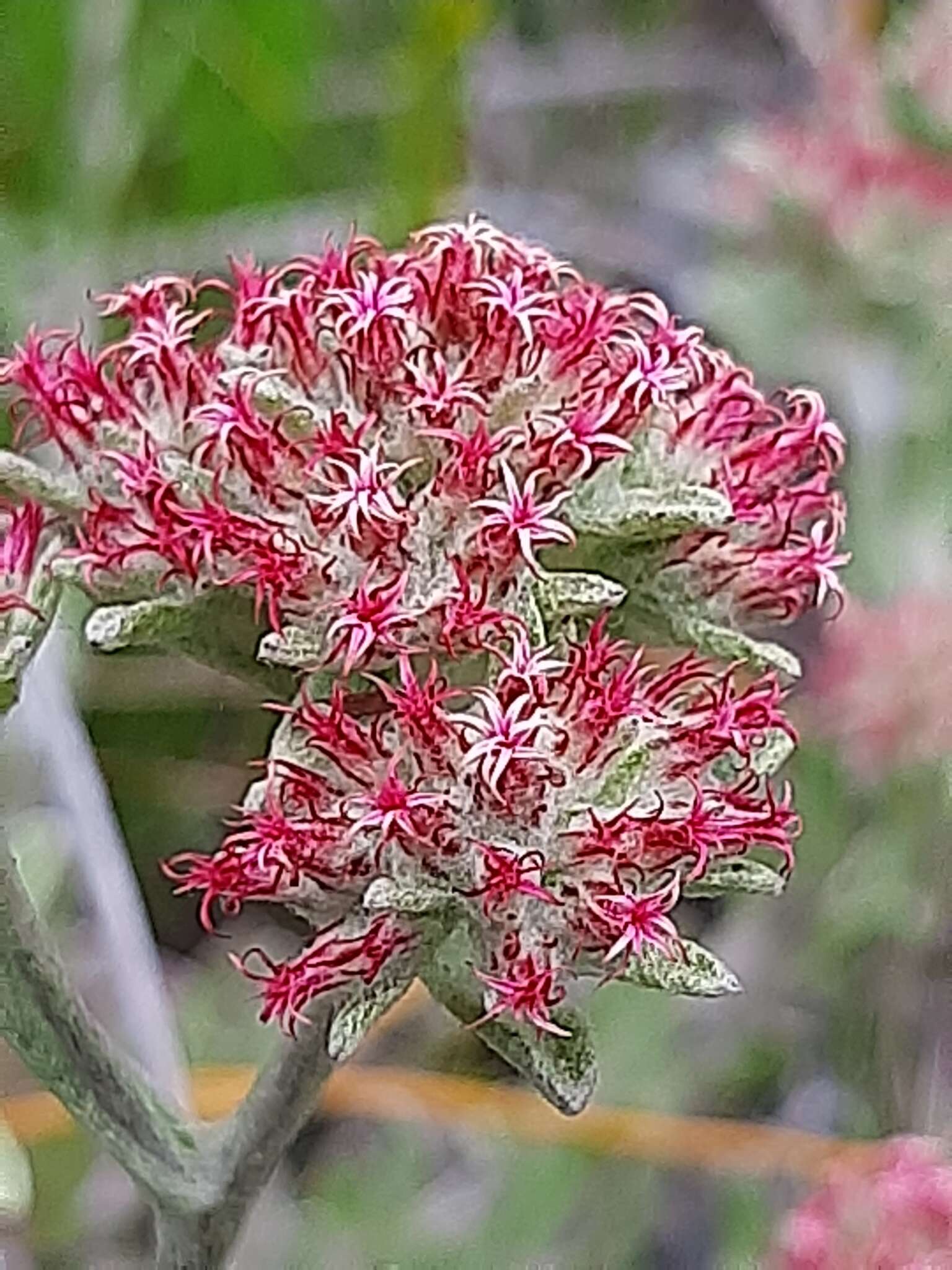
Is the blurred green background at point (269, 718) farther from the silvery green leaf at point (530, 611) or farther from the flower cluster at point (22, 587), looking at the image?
the silvery green leaf at point (530, 611)

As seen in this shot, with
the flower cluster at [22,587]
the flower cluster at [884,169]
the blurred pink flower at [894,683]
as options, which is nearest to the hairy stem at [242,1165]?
the flower cluster at [22,587]

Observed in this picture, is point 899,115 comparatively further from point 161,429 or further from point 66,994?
point 66,994

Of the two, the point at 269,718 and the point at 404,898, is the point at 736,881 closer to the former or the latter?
the point at 404,898

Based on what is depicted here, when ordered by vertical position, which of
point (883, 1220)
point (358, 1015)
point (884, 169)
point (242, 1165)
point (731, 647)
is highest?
point (884, 169)

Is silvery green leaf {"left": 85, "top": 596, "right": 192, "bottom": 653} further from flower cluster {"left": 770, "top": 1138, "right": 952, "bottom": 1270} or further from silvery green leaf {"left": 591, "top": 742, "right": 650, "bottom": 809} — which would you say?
flower cluster {"left": 770, "top": 1138, "right": 952, "bottom": 1270}

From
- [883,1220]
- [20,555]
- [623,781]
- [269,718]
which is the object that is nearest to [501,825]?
[623,781]

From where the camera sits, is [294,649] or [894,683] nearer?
[294,649]

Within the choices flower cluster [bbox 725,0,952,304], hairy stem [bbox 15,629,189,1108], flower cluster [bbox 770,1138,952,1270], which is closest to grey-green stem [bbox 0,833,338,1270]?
flower cluster [bbox 770,1138,952,1270]
